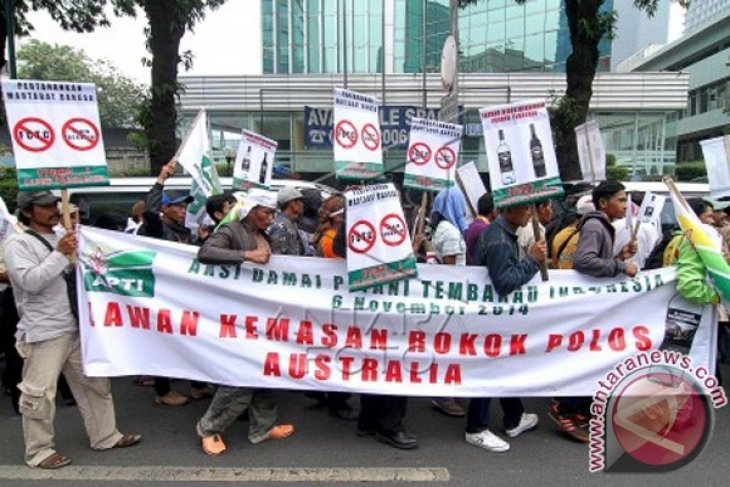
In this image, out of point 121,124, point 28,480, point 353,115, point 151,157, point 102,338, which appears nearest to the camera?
point 28,480

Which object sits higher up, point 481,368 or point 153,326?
point 153,326

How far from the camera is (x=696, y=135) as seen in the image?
1999 inches

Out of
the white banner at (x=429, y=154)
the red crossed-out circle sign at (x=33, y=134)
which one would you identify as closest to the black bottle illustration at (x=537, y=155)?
the white banner at (x=429, y=154)

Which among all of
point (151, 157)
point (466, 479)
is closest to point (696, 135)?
point (151, 157)

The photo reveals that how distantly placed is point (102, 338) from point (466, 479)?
7.80 feet

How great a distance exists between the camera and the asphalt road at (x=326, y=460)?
3.52 metres

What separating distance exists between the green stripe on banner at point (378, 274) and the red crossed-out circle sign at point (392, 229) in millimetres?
134

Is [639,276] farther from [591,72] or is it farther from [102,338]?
[591,72]

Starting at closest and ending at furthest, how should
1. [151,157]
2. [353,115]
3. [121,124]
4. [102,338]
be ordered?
[102,338] < [353,115] < [151,157] < [121,124]

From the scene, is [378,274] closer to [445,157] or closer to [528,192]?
[528,192]

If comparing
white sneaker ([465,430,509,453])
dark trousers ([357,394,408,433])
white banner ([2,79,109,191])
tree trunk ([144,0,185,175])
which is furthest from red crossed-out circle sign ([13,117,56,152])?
tree trunk ([144,0,185,175])

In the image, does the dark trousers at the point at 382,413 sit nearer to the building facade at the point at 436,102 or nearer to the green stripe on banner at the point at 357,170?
the green stripe on banner at the point at 357,170

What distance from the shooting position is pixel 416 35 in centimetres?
3494

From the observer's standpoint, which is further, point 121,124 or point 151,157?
point 121,124
